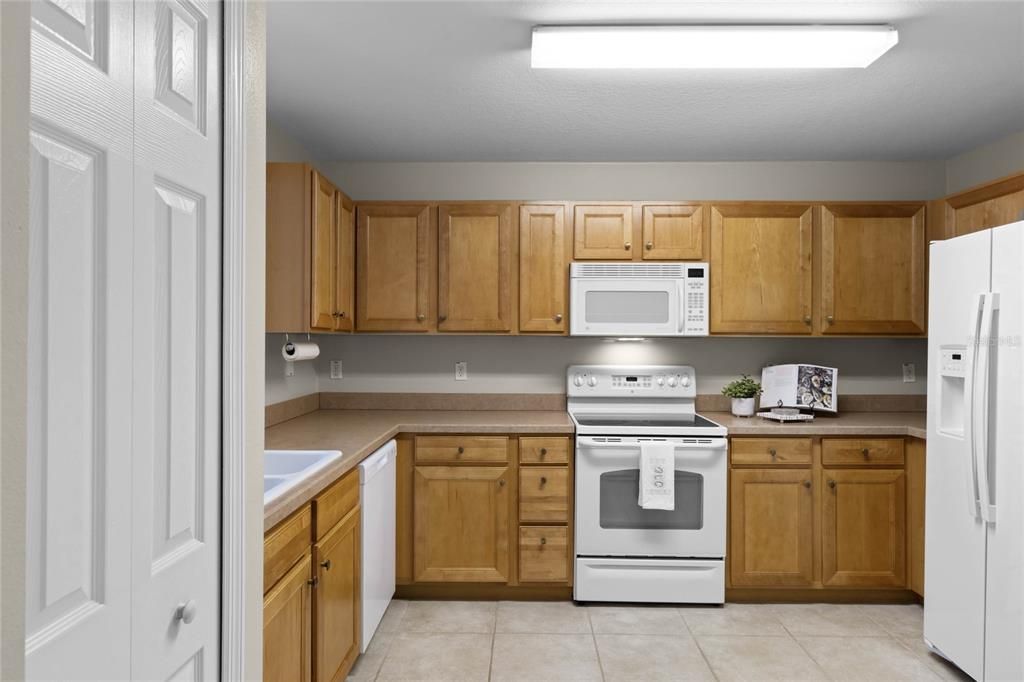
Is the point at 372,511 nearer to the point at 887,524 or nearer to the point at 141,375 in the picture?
the point at 141,375

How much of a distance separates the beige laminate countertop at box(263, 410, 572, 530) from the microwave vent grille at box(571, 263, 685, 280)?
81 centimetres

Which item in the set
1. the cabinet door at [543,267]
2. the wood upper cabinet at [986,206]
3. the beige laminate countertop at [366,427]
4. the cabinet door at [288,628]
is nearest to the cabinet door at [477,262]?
the cabinet door at [543,267]

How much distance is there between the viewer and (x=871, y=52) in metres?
2.22

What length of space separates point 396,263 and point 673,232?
1555mm

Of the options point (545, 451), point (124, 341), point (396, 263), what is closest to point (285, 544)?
point (124, 341)

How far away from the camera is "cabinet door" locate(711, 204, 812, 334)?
3.46m

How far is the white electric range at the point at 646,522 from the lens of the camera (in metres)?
3.13

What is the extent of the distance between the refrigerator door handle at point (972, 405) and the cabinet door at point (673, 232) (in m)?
1.40

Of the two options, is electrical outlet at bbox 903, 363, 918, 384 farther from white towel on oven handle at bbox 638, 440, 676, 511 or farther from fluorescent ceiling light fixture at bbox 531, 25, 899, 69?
fluorescent ceiling light fixture at bbox 531, 25, 899, 69

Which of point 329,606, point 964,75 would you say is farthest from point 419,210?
point 964,75

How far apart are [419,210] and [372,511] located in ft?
5.59

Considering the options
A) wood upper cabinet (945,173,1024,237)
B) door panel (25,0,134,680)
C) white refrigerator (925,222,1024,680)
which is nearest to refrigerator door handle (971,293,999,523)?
white refrigerator (925,222,1024,680)

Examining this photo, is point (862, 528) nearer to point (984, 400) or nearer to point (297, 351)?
point (984, 400)

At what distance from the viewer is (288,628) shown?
1.70m
